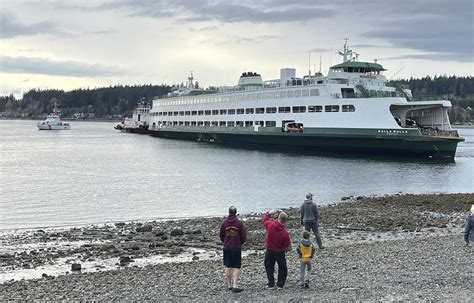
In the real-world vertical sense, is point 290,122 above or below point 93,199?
above

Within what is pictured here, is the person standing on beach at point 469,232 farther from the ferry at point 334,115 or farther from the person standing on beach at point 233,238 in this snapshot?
the ferry at point 334,115

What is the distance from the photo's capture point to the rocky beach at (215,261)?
10.1 metres

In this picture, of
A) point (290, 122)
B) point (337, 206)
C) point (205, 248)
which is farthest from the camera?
point (290, 122)

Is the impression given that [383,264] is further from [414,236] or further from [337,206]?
[337,206]

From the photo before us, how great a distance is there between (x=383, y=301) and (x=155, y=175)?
31.6m

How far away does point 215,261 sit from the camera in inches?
542

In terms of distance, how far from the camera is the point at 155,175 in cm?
3972

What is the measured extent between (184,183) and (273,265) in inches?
997

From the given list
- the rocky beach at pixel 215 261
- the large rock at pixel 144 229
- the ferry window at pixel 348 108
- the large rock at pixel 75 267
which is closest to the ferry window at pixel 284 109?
the ferry window at pixel 348 108

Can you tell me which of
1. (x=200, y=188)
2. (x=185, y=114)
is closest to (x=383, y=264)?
(x=200, y=188)

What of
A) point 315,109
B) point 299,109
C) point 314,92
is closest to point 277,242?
point 315,109

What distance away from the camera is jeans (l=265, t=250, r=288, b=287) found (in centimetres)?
984

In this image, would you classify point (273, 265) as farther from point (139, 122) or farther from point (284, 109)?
point (139, 122)

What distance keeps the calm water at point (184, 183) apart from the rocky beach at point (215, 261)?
3.75 meters
